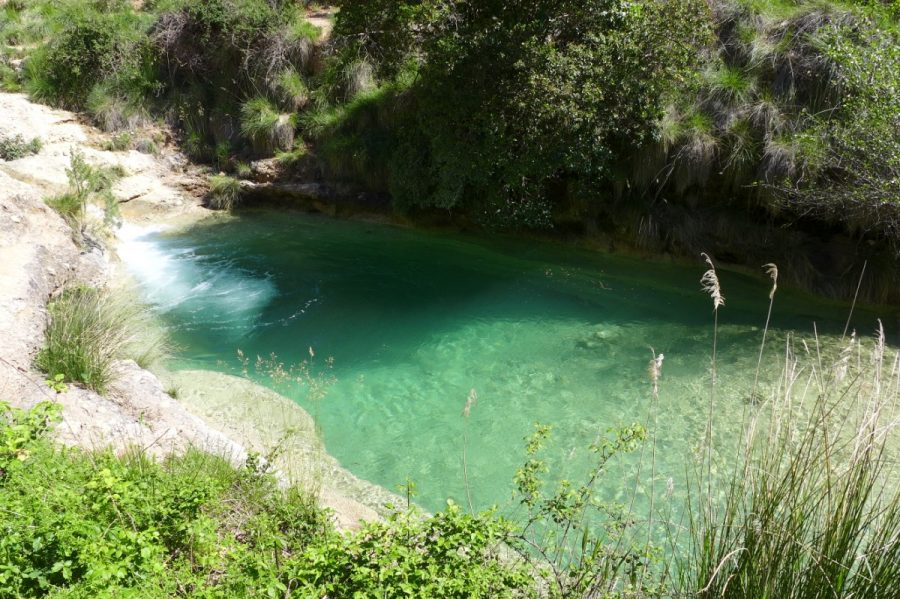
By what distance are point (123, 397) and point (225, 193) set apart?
8.91 metres

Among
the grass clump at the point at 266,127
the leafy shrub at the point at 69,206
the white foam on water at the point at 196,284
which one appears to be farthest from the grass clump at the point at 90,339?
the grass clump at the point at 266,127

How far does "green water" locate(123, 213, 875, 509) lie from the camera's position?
19.4 ft

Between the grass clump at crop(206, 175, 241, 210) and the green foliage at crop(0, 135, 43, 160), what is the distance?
3.35 meters

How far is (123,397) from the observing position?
17.4 ft

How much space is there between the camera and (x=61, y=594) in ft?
8.55

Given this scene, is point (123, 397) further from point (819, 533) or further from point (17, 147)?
point (17, 147)

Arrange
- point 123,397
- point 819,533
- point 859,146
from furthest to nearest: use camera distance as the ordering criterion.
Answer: point 859,146 < point 123,397 < point 819,533

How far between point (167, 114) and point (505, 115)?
9291 mm

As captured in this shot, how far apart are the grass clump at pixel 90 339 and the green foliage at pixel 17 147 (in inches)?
281

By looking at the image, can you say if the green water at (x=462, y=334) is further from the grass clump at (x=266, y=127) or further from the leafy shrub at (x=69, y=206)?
the grass clump at (x=266, y=127)

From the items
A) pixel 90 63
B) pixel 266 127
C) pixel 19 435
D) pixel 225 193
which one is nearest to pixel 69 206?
pixel 225 193

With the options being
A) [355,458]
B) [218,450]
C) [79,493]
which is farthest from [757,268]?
[79,493]

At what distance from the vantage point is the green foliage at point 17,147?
12.1 meters

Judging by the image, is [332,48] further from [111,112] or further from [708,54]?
[708,54]
